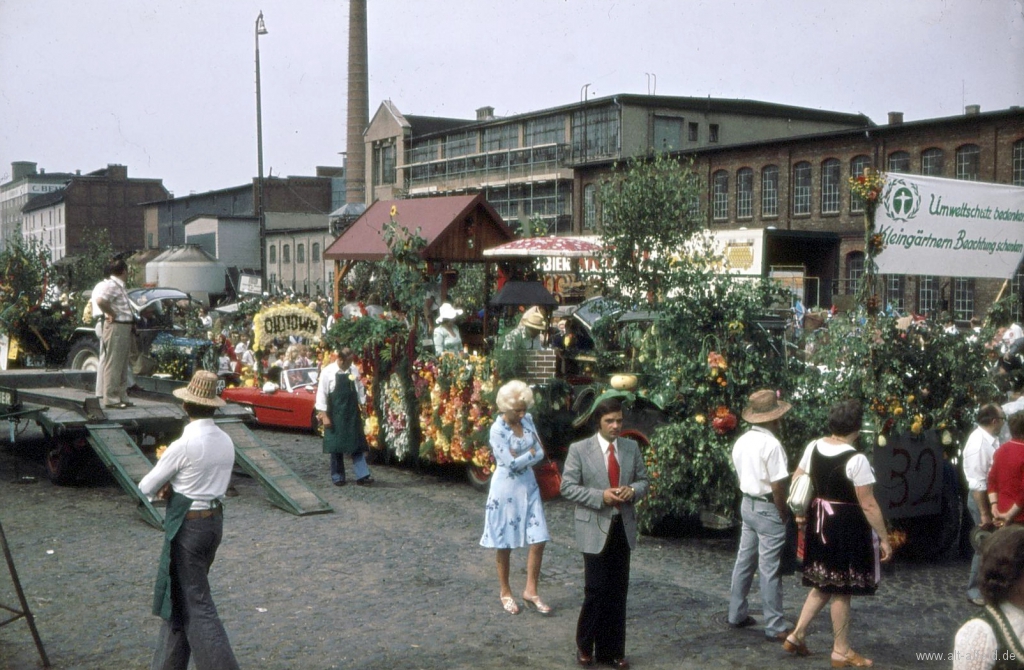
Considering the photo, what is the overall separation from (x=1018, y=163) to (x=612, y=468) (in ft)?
108

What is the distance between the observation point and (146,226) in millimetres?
84375

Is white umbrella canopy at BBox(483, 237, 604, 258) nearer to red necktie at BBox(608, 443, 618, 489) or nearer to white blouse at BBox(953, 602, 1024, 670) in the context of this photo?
red necktie at BBox(608, 443, 618, 489)

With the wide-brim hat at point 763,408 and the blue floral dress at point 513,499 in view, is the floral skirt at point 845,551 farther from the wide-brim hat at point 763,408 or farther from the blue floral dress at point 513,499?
the blue floral dress at point 513,499

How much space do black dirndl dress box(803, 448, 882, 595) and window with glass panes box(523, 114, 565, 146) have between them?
4960 centimetres

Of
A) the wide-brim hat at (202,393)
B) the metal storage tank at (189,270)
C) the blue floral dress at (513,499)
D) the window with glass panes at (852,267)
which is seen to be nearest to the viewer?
the wide-brim hat at (202,393)

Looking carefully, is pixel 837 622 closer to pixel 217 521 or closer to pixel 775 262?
pixel 217 521

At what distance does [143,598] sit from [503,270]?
11516 mm

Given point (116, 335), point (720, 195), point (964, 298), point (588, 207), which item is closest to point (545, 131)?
point (588, 207)

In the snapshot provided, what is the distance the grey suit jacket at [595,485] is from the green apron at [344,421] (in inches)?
247

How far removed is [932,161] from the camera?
37531 mm

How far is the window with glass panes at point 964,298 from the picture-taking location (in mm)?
35219

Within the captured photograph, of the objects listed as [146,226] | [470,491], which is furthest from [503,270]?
[146,226]

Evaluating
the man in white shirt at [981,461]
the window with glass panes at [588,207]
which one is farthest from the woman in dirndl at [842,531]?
the window with glass panes at [588,207]

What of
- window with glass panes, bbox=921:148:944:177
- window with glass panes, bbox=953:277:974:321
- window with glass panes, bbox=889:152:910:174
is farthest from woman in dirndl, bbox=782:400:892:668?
window with glass panes, bbox=889:152:910:174
